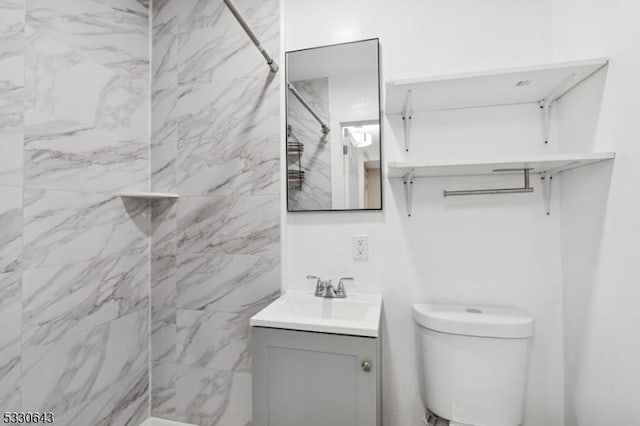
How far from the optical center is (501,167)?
3.80ft

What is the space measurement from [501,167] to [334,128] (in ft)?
2.48

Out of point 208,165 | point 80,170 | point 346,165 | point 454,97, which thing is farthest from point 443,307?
point 80,170

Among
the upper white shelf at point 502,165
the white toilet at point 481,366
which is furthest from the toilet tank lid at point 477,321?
the upper white shelf at point 502,165

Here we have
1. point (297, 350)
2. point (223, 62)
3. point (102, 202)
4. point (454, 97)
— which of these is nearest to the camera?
point (297, 350)

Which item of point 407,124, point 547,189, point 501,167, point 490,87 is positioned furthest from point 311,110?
point 547,189

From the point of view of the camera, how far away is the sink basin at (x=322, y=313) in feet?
3.45

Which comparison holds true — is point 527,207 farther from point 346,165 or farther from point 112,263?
point 112,263

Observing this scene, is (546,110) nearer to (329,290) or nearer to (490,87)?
(490,87)

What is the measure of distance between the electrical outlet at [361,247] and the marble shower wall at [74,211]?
3.82 ft

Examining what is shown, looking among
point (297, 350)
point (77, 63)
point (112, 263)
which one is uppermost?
point (77, 63)

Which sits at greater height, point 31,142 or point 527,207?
point 31,142

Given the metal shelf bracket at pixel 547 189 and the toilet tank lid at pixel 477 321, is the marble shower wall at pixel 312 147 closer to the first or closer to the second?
the toilet tank lid at pixel 477 321

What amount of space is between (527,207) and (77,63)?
6.80ft

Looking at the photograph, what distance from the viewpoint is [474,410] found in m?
1.11
